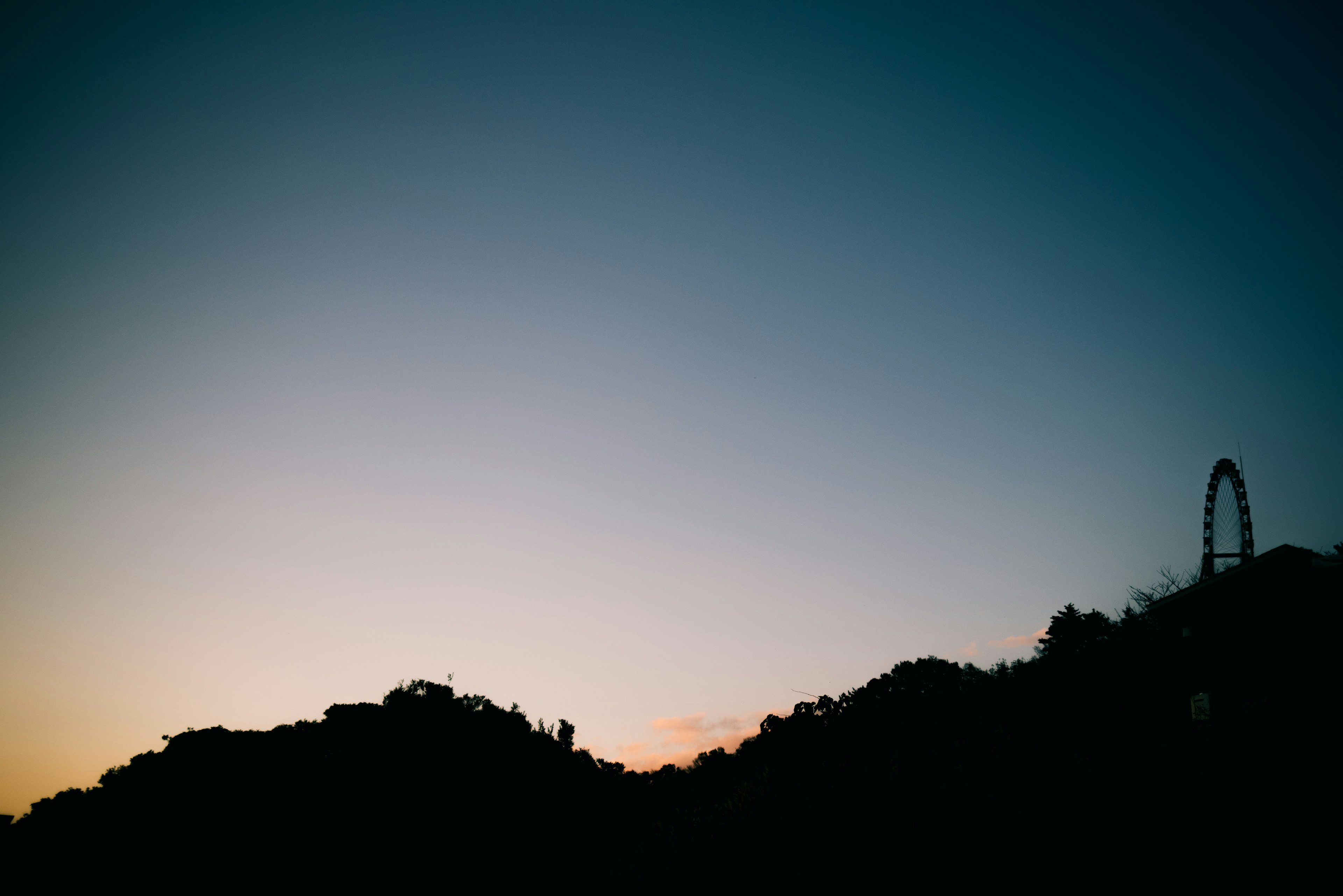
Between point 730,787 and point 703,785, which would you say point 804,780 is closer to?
point 730,787

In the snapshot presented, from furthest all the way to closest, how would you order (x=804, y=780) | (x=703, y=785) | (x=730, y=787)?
(x=703, y=785) → (x=730, y=787) → (x=804, y=780)

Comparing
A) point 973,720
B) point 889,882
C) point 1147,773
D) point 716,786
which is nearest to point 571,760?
point 716,786

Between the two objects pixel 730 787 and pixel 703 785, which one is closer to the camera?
pixel 730 787

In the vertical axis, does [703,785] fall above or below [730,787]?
below

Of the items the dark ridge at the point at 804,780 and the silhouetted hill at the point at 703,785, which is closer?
the dark ridge at the point at 804,780

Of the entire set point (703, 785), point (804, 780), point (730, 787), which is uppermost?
point (804, 780)

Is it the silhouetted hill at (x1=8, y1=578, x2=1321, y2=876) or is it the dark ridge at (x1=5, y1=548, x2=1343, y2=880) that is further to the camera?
the silhouetted hill at (x1=8, y1=578, x2=1321, y2=876)

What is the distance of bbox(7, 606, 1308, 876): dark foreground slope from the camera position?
11727 mm

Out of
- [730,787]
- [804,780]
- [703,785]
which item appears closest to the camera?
[804,780]

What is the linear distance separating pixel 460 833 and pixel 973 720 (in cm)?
2922

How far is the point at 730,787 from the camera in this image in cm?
3150

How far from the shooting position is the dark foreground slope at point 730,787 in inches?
462

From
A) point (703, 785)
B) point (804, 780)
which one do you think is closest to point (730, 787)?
point (703, 785)

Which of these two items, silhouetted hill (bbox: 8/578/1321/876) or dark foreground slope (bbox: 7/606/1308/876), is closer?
dark foreground slope (bbox: 7/606/1308/876)
